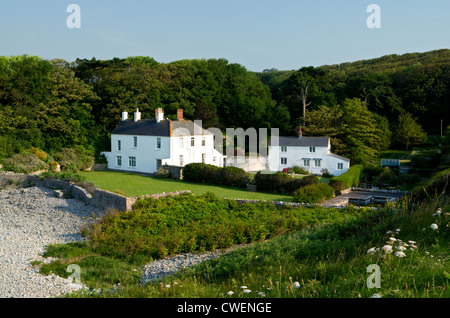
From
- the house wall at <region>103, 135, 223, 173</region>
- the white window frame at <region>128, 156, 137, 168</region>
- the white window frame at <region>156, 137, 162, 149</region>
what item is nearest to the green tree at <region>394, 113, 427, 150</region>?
the house wall at <region>103, 135, 223, 173</region>

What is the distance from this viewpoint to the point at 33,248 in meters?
14.5

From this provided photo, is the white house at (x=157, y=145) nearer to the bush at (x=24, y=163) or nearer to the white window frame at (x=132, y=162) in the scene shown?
the white window frame at (x=132, y=162)

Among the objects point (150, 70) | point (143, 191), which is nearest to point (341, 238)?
point (143, 191)

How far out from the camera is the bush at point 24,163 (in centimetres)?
3262

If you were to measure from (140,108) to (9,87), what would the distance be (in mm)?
13756

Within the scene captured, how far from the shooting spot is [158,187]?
2948cm

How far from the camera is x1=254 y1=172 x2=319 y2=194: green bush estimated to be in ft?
96.4

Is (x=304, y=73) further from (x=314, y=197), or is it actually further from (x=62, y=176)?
(x=62, y=176)

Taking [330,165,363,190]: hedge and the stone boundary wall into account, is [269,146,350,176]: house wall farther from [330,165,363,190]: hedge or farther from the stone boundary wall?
the stone boundary wall

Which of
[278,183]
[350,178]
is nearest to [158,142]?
[278,183]

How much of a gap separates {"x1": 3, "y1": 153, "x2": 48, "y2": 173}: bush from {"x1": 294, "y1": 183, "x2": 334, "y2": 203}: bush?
2209 centimetres
